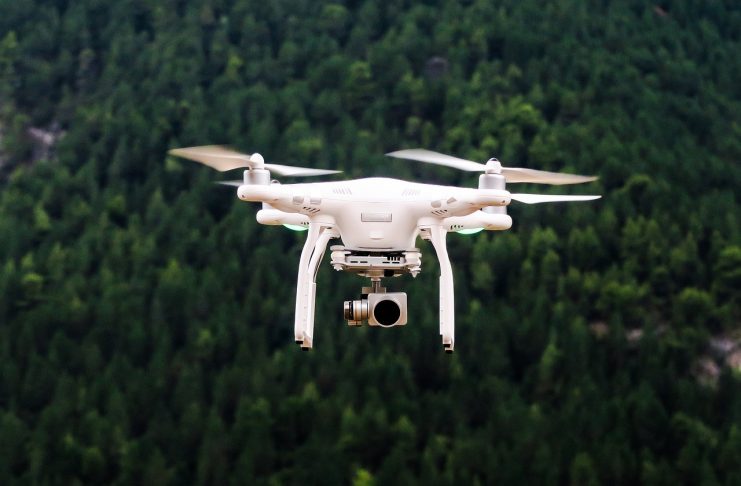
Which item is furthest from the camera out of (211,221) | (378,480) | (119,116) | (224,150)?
(119,116)

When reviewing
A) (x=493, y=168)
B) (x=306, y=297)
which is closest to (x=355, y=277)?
(x=493, y=168)

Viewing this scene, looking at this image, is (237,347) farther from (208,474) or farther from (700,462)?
(700,462)

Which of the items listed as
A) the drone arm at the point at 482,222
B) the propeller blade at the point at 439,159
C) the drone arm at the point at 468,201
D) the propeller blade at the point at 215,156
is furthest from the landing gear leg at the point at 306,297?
the drone arm at the point at 482,222

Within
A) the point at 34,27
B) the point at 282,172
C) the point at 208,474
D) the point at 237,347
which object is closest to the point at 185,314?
the point at 237,347

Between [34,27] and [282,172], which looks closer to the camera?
[282,172]

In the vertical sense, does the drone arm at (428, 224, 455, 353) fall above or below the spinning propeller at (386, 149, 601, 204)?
below

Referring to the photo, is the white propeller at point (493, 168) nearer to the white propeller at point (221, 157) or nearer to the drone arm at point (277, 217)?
the drone arm at point (277, 217)

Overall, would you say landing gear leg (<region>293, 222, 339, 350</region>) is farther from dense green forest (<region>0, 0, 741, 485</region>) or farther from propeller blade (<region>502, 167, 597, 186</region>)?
dense green forest (<region>0, 0, 741, 485</region>)

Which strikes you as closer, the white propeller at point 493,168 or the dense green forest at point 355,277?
the white propeller at point 493,168

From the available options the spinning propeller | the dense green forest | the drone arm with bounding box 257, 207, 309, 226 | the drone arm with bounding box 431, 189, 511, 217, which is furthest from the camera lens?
the dense green forest
